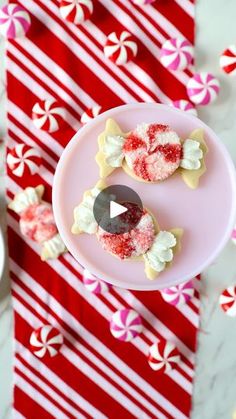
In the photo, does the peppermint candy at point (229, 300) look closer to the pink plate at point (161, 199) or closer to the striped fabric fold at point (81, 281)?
the striped fabric fold at point (81, 281)

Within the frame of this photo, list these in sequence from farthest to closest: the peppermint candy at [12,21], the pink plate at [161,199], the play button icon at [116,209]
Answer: the peppermint candy at [12,21] < the pink plate at [161,199] < the play button icon at [116,209]

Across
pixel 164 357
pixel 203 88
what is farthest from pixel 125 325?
pixel 203 88

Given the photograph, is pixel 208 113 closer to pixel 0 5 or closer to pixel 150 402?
pixel 0 5

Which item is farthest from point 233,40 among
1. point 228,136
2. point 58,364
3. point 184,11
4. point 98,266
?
point 58,364

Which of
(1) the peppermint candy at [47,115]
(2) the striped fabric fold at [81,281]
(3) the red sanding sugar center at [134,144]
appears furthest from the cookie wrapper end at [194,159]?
(1) the peppermint candy at [47,115]

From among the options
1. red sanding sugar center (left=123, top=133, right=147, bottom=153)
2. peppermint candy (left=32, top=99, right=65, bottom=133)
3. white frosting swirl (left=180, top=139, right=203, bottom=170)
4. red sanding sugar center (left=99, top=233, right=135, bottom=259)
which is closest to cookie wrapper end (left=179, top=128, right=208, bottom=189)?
white frosting swirl (left=180, top=139, right=203, bottom=170)

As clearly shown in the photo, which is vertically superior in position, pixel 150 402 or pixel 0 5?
pixel 0 5

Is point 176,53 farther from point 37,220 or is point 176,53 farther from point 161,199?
point 37,220
